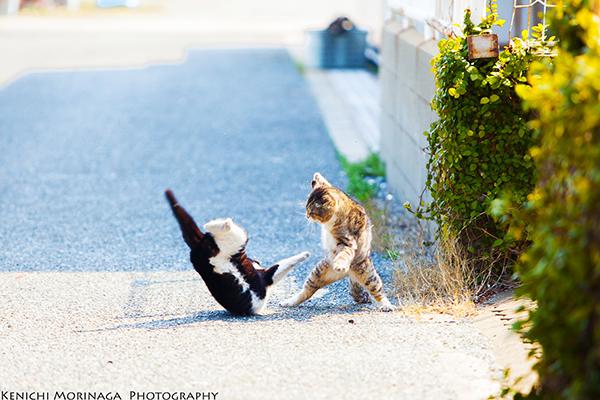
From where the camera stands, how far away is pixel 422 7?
8664 millimetres

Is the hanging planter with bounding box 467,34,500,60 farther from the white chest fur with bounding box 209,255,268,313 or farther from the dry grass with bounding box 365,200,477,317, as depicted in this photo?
the white chest fur with bounding box 209,255,268,313

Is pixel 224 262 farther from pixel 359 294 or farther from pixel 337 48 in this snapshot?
pixel 337 48

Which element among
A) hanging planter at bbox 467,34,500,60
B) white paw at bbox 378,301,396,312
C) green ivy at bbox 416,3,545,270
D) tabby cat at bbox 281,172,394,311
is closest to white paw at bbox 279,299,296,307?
tabby cat at bbox 281,172,394,311

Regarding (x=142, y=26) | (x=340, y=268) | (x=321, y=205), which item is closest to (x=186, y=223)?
(x=321, y=205)

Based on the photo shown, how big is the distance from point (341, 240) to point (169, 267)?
1.78 m

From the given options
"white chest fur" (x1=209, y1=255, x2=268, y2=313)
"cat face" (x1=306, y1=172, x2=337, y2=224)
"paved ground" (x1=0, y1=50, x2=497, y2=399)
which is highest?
"cat face" (x1=306, y1=172, x2=337, y2=224)

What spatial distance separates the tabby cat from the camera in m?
5.44

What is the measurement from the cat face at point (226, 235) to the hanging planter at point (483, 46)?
1.68 metres

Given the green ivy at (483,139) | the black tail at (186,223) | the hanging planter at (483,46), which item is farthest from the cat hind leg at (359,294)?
the hanging planter at (483,46)

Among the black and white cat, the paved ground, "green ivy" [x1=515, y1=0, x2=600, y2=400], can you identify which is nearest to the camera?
"green ivy" [x1=515, y1=0, x2=600, y2=400]

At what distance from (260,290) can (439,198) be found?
1.29m

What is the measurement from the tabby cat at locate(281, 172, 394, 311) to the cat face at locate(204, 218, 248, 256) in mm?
430

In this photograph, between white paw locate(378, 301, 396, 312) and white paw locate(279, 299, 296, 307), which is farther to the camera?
white paw locate(279, 299, 296, 307)

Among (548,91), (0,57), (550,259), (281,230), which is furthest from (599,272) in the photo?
(0,57)
